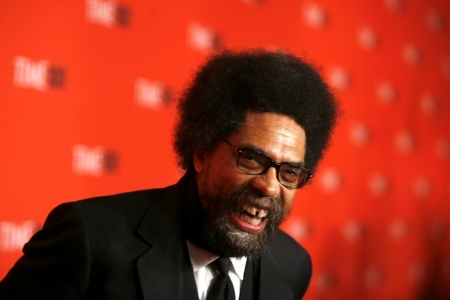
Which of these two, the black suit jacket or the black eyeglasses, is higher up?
the black eyeglasses

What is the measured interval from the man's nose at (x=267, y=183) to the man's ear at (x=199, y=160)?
18cm

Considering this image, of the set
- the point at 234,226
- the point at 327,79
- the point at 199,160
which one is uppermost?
the point at 327,79

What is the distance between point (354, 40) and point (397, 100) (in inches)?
19.3

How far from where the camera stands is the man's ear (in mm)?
1243

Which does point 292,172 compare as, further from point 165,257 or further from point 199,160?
point 165,257

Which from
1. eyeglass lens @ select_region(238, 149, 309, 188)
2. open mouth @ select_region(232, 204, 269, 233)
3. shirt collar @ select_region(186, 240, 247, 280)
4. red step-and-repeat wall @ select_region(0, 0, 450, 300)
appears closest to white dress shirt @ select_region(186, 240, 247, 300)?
shirt collar @ select_region(186, 240, 247, 280)

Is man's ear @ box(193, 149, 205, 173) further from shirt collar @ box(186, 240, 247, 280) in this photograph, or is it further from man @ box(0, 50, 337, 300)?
shirt collar @ box(186, 240, 247, 280)

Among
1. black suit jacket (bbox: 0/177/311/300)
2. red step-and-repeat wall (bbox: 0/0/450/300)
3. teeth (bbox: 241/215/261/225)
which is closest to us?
black suit jacket (bbox: 0/177/311/300)

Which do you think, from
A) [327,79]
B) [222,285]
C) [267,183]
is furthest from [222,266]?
[327,79]

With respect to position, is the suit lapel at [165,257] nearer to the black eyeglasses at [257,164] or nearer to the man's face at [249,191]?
the man's face at [249,191]

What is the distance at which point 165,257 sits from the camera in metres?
1.16

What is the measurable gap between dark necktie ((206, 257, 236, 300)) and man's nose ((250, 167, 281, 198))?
0.72ft

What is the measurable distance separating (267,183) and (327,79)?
109 cm

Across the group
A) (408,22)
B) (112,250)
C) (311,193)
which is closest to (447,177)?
(408,22)
